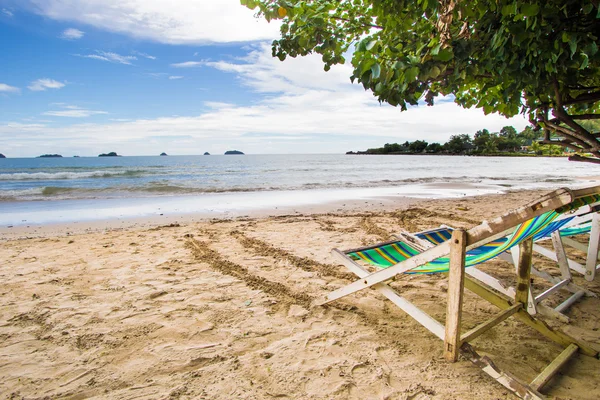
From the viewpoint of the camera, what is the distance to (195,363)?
7.70ft

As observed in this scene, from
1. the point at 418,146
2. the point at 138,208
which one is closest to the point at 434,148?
the point at 418,146

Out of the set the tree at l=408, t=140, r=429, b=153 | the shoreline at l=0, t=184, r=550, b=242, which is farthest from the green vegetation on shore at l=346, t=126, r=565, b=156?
the shoreline at l=0, t=184, r=550, b=242

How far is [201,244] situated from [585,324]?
4.79m

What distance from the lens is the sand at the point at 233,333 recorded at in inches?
83.1

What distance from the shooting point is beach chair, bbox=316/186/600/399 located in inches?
73.9

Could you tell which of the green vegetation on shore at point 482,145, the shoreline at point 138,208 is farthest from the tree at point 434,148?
the shoreline at point 138,208

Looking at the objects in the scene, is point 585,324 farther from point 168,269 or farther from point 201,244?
point 201,244

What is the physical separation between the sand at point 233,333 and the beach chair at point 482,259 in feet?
0.44

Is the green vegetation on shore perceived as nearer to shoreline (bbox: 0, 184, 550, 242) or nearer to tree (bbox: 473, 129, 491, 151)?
tree (bbox: 473, 129, 491, 151)

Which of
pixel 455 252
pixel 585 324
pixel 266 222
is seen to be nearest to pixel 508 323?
pixel 585 324

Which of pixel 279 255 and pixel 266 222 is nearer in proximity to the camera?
pixel 279 255

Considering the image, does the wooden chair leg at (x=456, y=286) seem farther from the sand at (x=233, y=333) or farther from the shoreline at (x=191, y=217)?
the shoreline at (x=191, y=217)

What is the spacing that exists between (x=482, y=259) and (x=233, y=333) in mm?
1977

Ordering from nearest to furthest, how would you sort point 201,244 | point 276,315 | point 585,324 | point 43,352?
1. point 43,352
2. point 585,324
3. point 276,315
4. point 201,244
